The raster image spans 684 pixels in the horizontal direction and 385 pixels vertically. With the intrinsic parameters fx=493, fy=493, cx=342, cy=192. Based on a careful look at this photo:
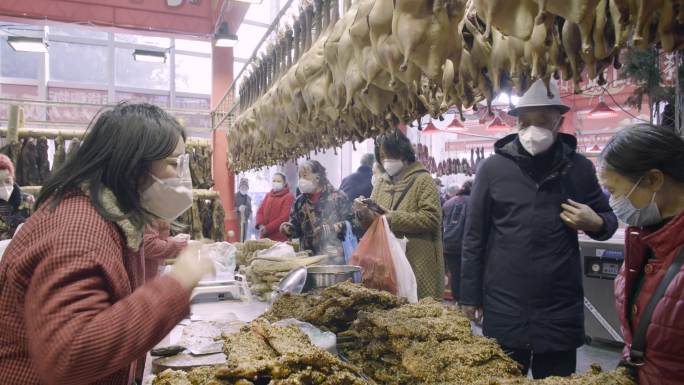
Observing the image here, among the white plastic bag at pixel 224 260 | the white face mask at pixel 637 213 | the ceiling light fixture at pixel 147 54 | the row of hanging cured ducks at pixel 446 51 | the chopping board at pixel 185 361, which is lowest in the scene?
the chopping board at pixel 185 361

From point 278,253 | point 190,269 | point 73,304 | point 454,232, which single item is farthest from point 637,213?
point 454,232

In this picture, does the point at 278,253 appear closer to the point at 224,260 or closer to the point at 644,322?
the point at 224,260

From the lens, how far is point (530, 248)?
7.58 ft

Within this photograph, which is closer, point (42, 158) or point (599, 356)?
point (599, 356)

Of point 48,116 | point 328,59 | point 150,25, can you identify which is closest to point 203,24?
point 150,25

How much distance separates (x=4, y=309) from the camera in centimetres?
117

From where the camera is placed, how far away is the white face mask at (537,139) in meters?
2.31

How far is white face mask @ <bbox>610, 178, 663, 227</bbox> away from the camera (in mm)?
1672

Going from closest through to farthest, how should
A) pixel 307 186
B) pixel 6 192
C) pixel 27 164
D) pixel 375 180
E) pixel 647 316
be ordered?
1. pixel 647 316
2. pixel 375 180
3. pixel 307 186
4. pixel 6 192
5. pixel 27 164

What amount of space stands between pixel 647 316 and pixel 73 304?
163 centimetres

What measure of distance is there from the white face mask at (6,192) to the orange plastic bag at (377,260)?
3.64 meters

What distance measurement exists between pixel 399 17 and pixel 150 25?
30.3 feet

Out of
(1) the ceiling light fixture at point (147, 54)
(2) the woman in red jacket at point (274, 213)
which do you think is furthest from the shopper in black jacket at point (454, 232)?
(1) the ceiling light fixture at point (147, 54)

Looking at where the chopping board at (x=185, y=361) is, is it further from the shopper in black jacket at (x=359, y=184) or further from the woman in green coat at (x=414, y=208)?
the shopper in black jacket at (x=359, y=184)
